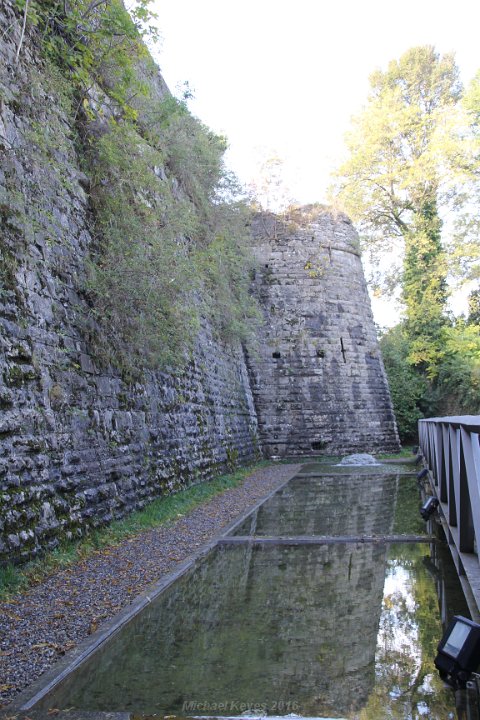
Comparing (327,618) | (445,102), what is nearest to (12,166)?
(327,618)

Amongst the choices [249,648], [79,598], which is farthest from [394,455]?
[249,648]

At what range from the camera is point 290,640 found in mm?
2887

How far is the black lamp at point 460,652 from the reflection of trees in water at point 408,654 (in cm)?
14

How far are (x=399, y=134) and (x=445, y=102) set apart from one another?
2450 mm

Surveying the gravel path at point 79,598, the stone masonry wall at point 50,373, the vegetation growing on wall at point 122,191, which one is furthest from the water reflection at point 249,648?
the vegetation growing on wall at point 122,191

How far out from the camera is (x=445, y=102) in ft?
69.9

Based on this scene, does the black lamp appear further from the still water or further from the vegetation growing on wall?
the vegetation growing on wall

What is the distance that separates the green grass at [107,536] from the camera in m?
3.75

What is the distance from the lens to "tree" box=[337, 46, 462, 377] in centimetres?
1928

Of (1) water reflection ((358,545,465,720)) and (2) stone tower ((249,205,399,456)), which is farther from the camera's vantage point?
(2) stone tower ((249,205,399,456))

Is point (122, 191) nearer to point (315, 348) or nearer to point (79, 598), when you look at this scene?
point (79, 598)

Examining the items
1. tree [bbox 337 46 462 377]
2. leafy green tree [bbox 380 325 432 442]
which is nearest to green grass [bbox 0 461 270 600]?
leafy green tree [bbox 380 325 432 442]

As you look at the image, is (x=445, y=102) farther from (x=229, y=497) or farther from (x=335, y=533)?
(x=335, y=533)

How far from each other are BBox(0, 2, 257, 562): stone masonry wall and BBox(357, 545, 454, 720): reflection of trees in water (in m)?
→ 2.35
